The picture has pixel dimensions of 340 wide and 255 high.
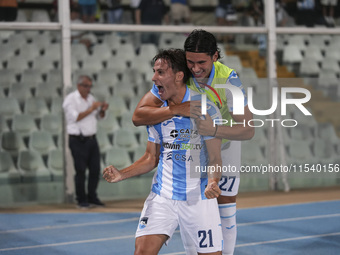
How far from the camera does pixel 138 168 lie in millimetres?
3982

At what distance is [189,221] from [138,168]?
0.48 meters

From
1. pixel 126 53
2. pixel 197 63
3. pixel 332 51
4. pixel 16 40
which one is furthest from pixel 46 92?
pixel 197 63

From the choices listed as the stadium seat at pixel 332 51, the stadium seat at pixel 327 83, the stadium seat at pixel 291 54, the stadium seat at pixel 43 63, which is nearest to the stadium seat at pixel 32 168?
the stadium seat at pixel 43 63

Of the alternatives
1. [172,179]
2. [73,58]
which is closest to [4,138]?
[73,58]

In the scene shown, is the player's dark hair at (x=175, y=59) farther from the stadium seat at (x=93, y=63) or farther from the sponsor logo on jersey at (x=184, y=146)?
the stadium seat at (x=93, y=63)

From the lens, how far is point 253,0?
38.7 feet

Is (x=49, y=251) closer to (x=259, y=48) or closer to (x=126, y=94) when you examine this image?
(x=126, y=94)

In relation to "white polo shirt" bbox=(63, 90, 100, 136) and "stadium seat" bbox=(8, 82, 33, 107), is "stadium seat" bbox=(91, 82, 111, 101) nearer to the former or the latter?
"stadium seat" bbox=(8, 82, 33, 107)

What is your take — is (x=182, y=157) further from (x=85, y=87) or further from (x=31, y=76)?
(x=31, y=76)

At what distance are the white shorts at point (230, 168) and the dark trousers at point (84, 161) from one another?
4943 millimetres

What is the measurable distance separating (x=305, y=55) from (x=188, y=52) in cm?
919

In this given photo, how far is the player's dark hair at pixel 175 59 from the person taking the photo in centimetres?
377

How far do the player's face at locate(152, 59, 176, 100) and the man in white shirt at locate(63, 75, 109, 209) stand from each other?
19.1ft

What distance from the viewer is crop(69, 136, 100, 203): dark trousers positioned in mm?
9586
